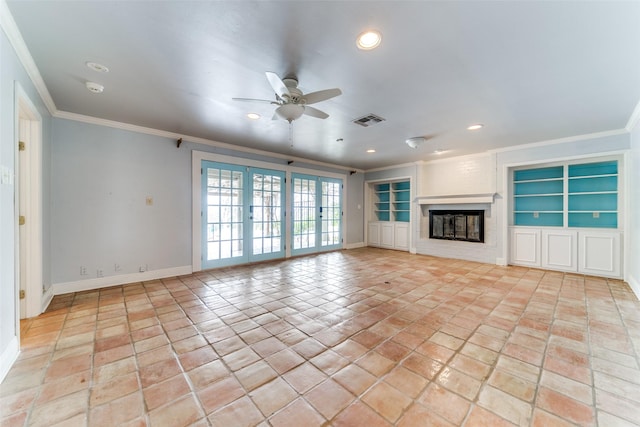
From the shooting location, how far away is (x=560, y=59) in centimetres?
226

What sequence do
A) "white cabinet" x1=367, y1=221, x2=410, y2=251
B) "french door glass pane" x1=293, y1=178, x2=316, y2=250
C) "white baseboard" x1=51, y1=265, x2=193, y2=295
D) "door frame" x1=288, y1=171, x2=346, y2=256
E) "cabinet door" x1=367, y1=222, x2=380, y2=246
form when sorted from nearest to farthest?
"white baseboard" x1=51, y1=265, x2=193, y2=295 < "door frame" x1=288, y1=171, x2=346, y2=256 < "french door glass pane" x1=293, y1=178, x2=316, y2=250 < "white cabinet" x1=367, y1=221, x2=410, y2=251 < "cabinet door" x1=367, y1=222, x2=380, y2=246

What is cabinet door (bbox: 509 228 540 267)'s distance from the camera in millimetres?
5171

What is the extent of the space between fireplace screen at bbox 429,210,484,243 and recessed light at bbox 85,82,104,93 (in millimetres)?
6858

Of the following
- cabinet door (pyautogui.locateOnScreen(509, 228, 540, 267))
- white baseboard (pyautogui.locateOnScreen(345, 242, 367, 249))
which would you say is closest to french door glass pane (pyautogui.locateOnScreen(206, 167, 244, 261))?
white baseboard (pyautogui.locateOnScreen(345, 242, 367, 249))

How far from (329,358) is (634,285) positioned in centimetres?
488

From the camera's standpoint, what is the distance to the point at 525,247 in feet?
17.4

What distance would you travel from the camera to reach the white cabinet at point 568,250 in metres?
4.39

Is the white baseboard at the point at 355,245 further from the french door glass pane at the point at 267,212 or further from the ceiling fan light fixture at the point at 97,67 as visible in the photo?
the ceiling fan light fixture at the point at 97,67

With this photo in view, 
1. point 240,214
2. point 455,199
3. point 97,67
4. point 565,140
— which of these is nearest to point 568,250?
point 565,140

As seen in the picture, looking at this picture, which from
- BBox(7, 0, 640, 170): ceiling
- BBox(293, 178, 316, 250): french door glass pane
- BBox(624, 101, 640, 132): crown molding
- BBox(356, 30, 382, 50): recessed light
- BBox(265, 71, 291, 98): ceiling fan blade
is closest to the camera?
BBox(7, 0, 640, 170): ceiling

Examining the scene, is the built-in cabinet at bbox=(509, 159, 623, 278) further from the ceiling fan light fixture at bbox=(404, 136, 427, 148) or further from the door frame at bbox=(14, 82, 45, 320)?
the door frame at bbox=(14, 82, 45, 320)

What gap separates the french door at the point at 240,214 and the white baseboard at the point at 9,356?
2.83m

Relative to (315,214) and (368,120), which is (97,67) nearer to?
(368,120)

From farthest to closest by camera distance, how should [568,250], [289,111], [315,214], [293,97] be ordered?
[315,214] → [568,250] → [289,111] → [293,97]
